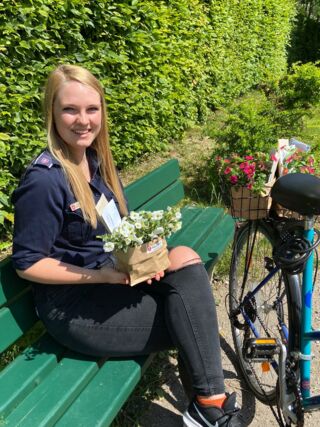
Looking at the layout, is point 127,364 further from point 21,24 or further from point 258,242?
point 21,24

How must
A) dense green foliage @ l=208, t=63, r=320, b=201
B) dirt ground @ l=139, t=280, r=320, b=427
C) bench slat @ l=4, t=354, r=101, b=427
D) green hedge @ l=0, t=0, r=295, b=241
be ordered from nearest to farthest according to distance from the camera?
bench slat @ l=4, t=354, r=101, b=427 → dirt ground @ l=139, t=280, r=320, b=427 → green hedge @ l=0, t=0, r=295, b=241 → dense green foliage @ l=208, t=63, r=320, b=201

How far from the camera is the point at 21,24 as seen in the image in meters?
3.32

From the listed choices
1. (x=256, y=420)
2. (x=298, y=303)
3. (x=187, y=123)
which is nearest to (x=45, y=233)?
(x=298, y=303)

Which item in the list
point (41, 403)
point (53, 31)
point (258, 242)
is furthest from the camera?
point (53, 31)

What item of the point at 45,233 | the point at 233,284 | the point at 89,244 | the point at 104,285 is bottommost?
the point at 233,284

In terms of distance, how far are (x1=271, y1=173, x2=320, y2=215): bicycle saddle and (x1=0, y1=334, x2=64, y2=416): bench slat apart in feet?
3.85

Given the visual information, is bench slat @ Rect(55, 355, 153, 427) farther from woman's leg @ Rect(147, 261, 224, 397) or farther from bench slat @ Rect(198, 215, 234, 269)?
bench slat @ Rect(198, 215, 234, 269)

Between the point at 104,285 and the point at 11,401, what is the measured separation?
0.58m

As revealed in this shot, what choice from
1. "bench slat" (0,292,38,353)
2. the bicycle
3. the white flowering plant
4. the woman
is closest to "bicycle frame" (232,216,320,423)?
the bicycle

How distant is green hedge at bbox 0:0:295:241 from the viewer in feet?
11.2

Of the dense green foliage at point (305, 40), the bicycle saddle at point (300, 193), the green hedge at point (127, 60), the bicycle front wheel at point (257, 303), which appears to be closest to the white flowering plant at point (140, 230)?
the bicycle saddle at point (300, 193)

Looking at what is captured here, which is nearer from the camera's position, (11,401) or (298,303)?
(11,401)

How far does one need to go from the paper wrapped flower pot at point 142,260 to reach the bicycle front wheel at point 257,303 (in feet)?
2.31

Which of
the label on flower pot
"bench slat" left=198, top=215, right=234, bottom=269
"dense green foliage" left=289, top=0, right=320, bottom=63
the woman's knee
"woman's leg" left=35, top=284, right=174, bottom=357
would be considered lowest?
"dense green foliage" left=289, top=0, right=320, bottom=63
